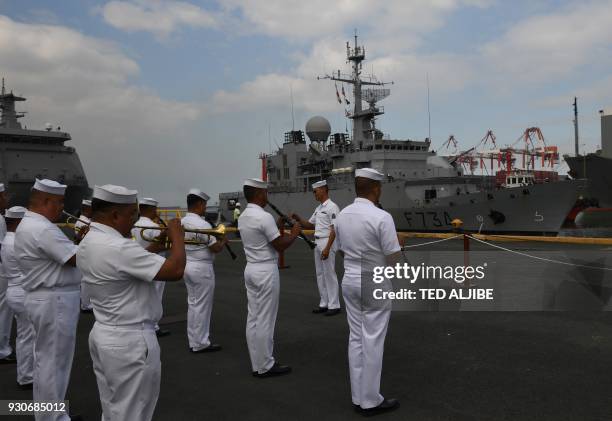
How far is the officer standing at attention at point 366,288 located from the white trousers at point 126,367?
5.85ft

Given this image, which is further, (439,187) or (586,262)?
(439,187)

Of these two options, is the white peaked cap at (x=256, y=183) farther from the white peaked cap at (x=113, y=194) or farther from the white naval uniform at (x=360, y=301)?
the white peaked cap at (x=113, y=194)

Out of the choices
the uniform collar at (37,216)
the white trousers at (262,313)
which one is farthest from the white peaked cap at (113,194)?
the white trousers at (262,313)

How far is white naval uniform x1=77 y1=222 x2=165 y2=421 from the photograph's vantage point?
2.49 m

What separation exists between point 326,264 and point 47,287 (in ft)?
Answer: 15.7

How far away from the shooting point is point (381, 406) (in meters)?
3.76

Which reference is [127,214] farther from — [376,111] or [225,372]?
[376,111]

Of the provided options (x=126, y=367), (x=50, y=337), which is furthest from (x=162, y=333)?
(x=126, y=367)

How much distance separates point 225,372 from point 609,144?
26.9m

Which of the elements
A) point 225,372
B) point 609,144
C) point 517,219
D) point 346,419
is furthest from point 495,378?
point 609,144

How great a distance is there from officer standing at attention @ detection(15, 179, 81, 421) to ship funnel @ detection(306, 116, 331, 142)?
30.4 m

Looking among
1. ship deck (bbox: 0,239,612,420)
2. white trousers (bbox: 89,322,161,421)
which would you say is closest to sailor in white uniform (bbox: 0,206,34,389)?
ship deck (bbox: 0,239,612,420)

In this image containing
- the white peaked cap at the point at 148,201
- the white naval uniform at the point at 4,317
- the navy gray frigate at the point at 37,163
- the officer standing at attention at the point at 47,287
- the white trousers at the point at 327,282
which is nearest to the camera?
the officer standing at attention at the point at 47,287

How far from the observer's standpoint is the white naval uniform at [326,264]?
24.7 feet
